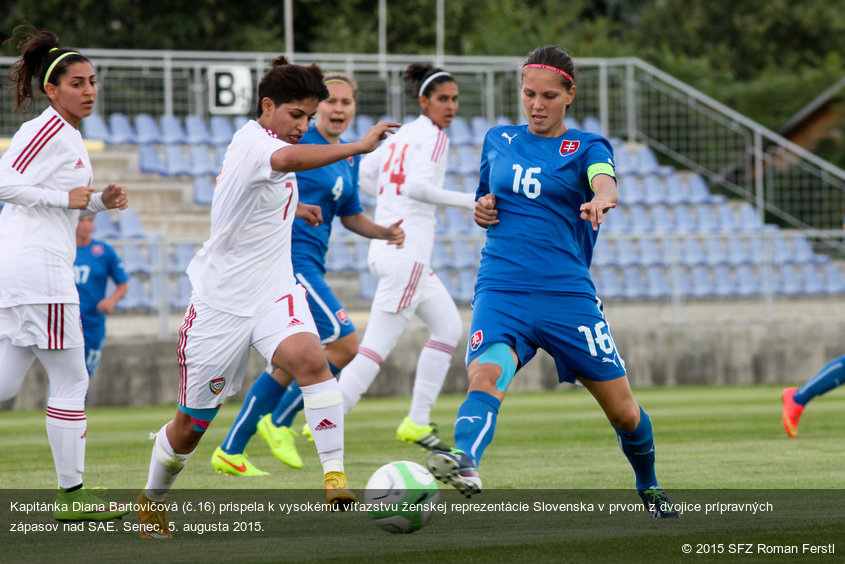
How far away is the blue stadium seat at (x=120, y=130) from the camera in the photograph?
2241cm

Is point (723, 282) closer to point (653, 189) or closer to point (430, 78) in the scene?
point (653, 189)

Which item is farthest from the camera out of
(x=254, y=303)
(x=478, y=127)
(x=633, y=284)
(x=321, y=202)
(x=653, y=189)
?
(x=478, y=127)

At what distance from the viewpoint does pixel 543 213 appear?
20.4ft

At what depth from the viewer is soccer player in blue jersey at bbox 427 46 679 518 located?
19.7 ft

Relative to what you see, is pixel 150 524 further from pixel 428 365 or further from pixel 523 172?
pixel 428 365

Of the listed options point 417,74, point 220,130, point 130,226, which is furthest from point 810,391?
point 220,130

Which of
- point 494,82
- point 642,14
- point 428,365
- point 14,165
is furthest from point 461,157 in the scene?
point 642,14

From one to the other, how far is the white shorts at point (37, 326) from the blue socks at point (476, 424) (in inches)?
86.4

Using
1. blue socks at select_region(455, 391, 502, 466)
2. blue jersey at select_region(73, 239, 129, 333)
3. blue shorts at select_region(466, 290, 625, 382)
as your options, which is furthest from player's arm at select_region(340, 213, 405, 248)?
blue jersey at select_region(73, 239, 129, 333)

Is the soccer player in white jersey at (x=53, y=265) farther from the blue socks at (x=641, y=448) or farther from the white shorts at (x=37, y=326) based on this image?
the blue socks at (x=641, y=448)

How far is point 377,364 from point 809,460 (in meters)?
3.16

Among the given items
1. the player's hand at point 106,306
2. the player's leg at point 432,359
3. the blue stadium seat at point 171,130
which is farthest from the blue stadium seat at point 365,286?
the player's leg at point 432,359

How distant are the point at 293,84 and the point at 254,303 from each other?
1.03 metres

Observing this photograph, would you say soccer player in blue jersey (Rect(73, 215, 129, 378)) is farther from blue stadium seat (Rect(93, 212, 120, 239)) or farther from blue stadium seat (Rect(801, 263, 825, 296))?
blue stadium seat (Rect(801, 263, 825, 296))
